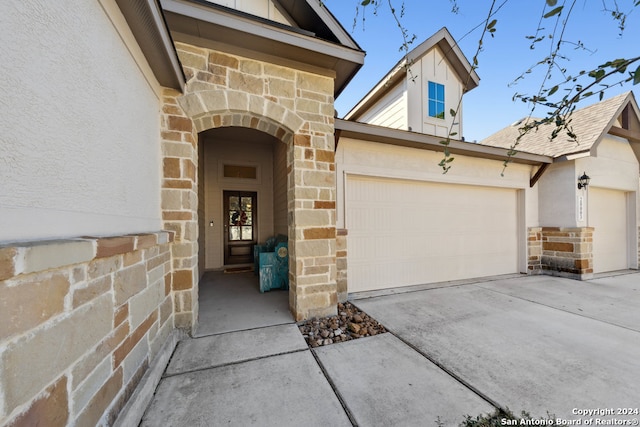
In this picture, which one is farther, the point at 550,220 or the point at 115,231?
the point at 550,220

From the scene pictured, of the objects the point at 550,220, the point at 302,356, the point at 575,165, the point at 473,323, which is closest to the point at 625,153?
the point at 575,165

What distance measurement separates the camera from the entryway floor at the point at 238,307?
2.70 meters

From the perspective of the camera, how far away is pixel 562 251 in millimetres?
5043

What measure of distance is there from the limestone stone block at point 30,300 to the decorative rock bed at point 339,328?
1978mm

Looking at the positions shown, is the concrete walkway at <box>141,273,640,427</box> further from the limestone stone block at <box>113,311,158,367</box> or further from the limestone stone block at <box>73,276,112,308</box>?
the limestone stone block at <box>73,276,112,308</box>

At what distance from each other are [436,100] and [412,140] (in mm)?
2948

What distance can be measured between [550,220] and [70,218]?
24.9 feet

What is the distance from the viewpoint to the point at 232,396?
5.50 feet

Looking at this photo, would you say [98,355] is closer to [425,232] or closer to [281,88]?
[281,88]

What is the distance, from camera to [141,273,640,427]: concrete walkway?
1549 millimetres

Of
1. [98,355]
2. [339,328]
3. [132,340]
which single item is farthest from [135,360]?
[339,328]

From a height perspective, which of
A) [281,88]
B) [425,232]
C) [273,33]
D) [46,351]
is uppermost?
[273,33]

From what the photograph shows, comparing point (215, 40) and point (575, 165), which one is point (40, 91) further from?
point (575, 165)

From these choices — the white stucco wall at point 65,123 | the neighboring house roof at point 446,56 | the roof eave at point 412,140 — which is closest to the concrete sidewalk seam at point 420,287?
the roof eave at point 412,140
